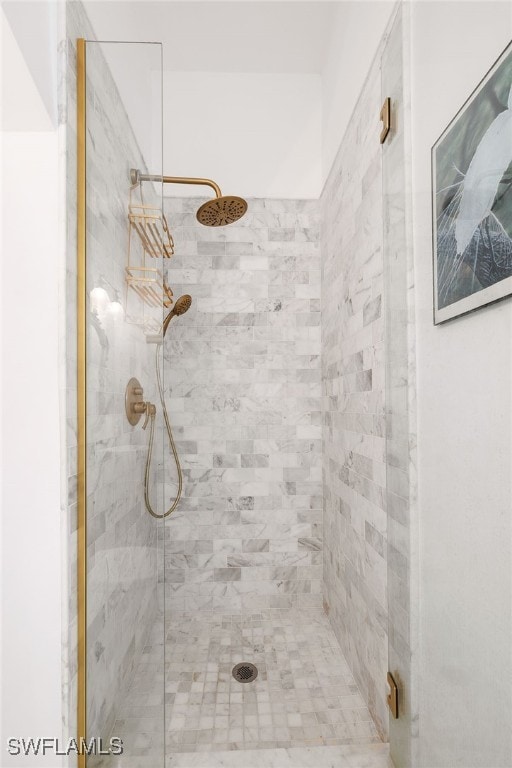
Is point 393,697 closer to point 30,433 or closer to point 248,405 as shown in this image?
point 30,433

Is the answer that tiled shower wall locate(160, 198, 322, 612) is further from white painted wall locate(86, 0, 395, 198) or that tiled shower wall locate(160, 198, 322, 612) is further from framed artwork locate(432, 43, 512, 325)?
framed artwork locate(432, 43, 512, 325)

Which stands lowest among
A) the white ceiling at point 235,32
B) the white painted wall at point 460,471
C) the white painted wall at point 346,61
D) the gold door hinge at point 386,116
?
the white painted wall at point 460,471

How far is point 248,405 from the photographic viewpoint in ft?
8.16

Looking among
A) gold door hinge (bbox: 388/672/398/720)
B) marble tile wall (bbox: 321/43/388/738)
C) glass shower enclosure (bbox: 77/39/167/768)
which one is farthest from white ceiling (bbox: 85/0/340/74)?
gold door hinge (bbox: 388/672/398/720)

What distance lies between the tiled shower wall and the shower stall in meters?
0.01

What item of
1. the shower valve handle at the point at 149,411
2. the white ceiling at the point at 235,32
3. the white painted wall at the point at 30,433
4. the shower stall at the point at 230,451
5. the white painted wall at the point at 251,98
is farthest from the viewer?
the white painted wall at the point at 251,98

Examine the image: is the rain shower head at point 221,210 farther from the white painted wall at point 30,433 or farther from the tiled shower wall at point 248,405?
the white painted wall at point 30,433

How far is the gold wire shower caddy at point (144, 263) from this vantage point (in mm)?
1327

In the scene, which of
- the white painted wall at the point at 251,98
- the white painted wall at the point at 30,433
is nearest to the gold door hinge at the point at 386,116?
the white painted wall at the point at 251,98

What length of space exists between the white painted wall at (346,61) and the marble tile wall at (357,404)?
10 cm

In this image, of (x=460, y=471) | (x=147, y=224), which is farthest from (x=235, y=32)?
(x=460, y=471)

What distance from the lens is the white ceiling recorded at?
210 cm

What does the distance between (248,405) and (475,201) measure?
5.61 feet

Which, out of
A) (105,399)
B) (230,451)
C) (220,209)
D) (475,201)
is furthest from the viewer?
(230,451)
